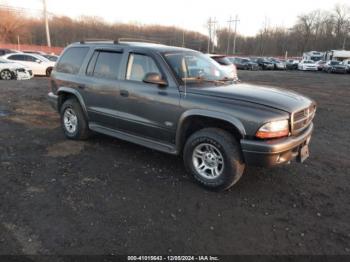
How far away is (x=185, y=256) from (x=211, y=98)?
78.5 inches

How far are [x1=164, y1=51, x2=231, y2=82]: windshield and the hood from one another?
378 millimetres

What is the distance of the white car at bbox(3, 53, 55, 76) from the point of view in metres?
18.2

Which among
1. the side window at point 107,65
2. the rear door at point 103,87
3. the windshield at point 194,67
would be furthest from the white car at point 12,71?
the windshield at point 194,67

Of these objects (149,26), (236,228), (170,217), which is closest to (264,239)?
(236,228)

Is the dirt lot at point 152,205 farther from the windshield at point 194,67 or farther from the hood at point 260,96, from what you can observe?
the windshield at point 194,67

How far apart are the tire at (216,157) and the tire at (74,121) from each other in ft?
8.02

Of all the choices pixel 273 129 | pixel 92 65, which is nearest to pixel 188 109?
pixel 273 129

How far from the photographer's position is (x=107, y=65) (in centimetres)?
527


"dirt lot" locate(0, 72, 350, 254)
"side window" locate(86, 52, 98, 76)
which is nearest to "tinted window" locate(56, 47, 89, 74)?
"side window" locate(86, 52, 98, 76)

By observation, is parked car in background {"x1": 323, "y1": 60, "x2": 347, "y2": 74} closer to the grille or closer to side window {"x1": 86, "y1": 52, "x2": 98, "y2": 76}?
the grille

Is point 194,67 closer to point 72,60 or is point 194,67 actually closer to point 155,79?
point 155,79

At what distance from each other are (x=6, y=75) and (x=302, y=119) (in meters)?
16.2

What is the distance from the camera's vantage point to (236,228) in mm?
3365

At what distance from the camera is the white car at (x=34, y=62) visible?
59.7 ft
